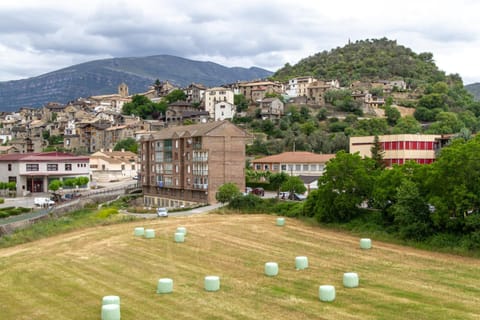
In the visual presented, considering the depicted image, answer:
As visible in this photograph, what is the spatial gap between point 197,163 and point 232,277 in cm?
4208

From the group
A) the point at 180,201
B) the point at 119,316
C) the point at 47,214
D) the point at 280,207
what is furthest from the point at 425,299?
the point at 180,201

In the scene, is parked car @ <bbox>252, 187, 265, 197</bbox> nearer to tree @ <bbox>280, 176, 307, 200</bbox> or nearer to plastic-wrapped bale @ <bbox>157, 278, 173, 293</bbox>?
tree @ <bbox>280, 176, 307, 200</bbox>

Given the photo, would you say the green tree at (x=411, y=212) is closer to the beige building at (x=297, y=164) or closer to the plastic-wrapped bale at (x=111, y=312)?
the plastic-wrapped bale at (x=111, y=312)

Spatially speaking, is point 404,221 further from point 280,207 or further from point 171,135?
point 171,135

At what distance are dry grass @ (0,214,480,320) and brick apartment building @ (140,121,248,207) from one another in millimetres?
26076

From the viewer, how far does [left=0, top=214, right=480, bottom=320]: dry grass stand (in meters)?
20.1

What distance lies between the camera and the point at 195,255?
1223 inches

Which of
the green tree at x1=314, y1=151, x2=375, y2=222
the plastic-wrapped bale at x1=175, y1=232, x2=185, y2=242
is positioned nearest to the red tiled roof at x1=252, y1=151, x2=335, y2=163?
the green tree at x1=314, y1=151, x2=375, y2=222

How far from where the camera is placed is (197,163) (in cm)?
6694

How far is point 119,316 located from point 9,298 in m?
6.39

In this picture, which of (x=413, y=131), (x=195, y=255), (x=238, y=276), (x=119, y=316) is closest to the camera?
(x=119, y=316)

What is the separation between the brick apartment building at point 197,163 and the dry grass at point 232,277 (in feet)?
85.6

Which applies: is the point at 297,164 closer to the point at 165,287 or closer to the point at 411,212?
the point at 411,212

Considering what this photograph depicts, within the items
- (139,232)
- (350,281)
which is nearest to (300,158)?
(139,232)
